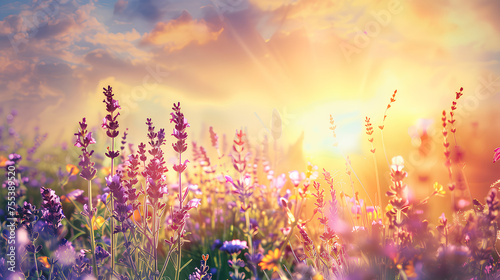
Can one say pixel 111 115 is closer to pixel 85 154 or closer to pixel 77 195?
pixel 85 154

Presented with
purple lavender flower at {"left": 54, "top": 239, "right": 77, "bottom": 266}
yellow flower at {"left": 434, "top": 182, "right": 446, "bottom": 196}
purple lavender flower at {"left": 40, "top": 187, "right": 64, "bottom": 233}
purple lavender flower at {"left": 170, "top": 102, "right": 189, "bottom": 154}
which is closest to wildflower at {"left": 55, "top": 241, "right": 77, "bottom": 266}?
purple lavender flower at {"left": 54, "top": 239, "right": 77, "bottom": 266}

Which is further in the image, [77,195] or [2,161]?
[2,161]

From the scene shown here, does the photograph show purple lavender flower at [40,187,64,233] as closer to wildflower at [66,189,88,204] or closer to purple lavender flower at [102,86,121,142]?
purple lavender flower at [102,86,121,142]

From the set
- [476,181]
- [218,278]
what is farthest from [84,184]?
[476,181]

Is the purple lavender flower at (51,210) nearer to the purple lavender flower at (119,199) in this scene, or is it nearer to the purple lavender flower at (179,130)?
the purple lavender flower at (119,199)

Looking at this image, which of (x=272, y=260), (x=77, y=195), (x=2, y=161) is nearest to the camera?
(x=272, y=260)

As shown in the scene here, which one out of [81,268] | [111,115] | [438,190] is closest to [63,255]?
[81,268]

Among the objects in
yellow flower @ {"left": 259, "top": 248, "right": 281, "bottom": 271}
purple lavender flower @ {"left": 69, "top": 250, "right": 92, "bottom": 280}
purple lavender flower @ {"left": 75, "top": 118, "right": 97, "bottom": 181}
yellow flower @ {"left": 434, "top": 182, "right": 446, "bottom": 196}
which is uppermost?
purple lavender flower @ {"left": 75, "top": 118, "right": 97, "bottom": 181}

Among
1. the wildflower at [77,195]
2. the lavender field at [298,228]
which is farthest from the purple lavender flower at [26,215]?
the wildflower at [77,195]

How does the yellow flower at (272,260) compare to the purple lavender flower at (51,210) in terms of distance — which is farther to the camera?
the purple lavender flower at (51,210)

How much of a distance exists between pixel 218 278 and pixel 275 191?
1751 mm

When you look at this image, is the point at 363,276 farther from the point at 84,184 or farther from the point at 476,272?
the point at 84,184

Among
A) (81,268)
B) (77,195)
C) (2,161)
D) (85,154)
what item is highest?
(85,154)

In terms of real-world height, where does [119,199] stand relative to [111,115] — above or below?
below
